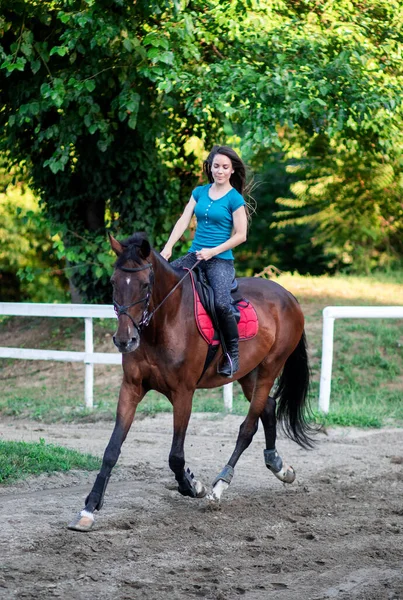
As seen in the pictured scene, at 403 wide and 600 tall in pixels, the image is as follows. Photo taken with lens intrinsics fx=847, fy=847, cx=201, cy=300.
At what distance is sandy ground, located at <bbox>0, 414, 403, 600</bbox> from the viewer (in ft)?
15.7

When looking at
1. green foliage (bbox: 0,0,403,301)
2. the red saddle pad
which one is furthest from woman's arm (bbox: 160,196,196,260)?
green foliage (bbox: 0,0,403,301)

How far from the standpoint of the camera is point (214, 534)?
588 cm

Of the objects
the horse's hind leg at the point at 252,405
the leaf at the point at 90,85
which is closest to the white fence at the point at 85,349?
the leaf at the point at 90,85

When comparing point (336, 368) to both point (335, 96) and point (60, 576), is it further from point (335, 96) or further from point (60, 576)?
point (60, 576)

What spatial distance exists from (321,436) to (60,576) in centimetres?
559

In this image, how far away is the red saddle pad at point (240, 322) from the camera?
661cm

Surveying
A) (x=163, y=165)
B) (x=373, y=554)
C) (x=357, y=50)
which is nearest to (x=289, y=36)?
(x=357, y=50)

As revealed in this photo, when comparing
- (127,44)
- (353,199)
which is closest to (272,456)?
(127,44)

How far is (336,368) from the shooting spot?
519 inches

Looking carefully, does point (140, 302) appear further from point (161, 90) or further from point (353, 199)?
point (353, 199)

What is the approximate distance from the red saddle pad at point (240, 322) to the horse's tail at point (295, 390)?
1.13m

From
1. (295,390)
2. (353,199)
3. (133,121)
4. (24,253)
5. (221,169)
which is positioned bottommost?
(24,253)

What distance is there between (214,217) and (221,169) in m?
0.39

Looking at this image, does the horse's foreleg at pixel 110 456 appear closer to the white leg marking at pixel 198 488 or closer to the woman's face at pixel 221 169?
the white leg marking at pixel 198 488
